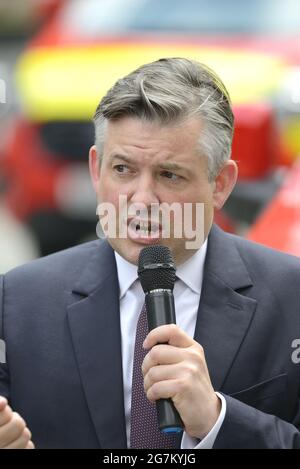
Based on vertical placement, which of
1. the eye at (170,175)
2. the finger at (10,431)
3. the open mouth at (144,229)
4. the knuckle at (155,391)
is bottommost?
the finger at (10,431)

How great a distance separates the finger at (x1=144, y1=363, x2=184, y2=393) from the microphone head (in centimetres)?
20

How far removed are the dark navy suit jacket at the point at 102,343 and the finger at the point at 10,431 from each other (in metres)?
0.41

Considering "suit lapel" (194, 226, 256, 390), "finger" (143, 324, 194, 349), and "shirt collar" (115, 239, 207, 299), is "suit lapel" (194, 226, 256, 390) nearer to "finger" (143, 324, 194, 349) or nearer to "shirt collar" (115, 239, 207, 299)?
"shirt collar" (115, 239, 207, 299)

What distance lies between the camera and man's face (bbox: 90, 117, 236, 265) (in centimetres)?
282

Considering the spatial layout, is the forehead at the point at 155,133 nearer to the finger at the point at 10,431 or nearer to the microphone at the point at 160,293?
the microphone at the point at 160,293

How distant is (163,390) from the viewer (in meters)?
2.45

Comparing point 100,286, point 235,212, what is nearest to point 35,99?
point 235,212

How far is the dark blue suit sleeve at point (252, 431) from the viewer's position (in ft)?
8.84

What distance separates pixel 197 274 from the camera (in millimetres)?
3080

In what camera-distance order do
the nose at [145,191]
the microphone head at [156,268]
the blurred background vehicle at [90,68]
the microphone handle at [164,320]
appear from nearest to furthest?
the microphone handle at [164,320] → the microphone head at [156,268] → the nose at [145,191] → the blurred background vehicle at [90,68]

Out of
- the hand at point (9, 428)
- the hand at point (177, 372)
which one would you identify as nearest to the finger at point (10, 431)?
the hand at point (9, 428)

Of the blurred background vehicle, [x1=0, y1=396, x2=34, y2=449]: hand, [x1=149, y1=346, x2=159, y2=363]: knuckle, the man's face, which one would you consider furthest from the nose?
the blurred background vehicle

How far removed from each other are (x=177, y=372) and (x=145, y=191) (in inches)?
20.0
